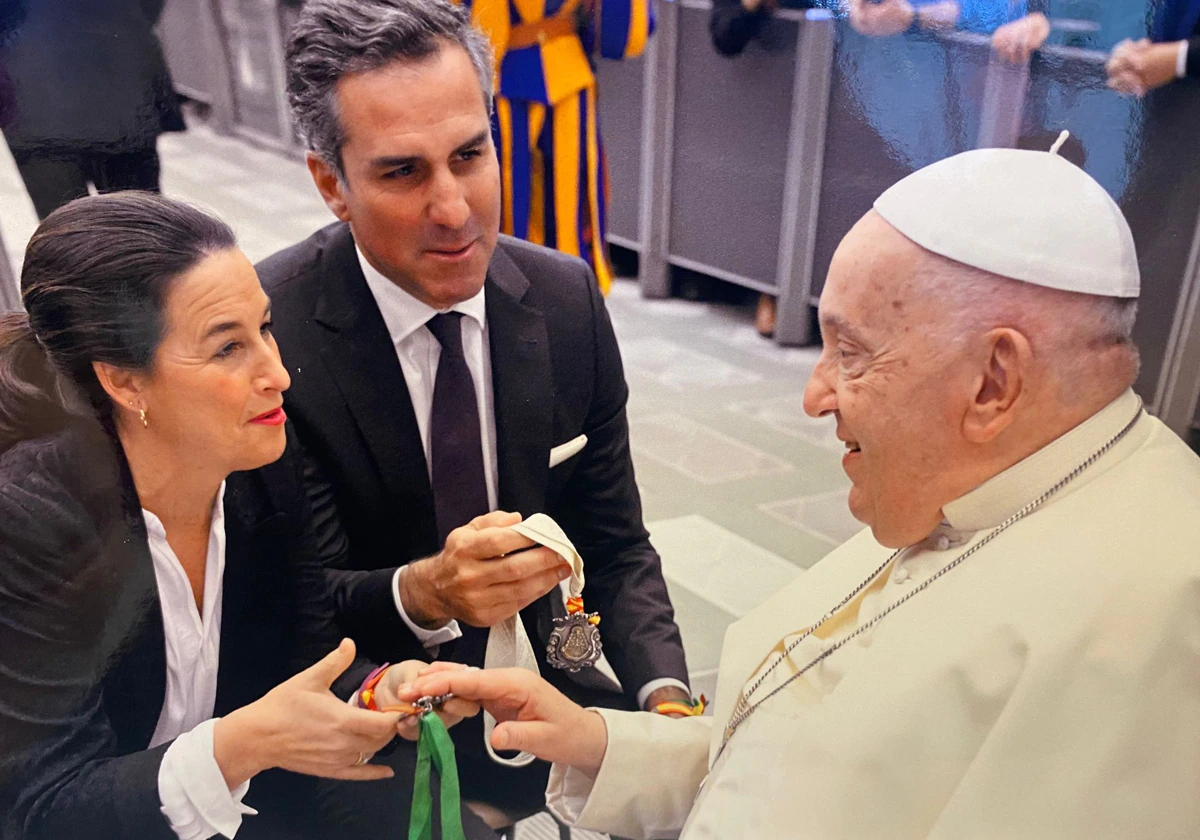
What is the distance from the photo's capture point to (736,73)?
133 centimetres

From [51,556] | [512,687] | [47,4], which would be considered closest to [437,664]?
[512,687]

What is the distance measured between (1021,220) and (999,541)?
27cm

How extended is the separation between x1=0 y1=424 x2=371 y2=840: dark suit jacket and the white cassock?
1.67ft

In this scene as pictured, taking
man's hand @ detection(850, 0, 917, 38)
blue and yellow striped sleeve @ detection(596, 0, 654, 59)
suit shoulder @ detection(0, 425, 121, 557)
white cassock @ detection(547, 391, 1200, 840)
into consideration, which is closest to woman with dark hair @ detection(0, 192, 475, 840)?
suit shoulder @ detection(0, 425, 121, 557)

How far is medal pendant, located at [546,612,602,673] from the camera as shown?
46.2 inches

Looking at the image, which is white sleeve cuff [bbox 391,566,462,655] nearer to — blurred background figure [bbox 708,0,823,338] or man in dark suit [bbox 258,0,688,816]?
man in dark suit [bbox 258,0,688,816]

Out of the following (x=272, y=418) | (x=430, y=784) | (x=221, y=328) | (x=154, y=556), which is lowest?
(x=430, y=784)

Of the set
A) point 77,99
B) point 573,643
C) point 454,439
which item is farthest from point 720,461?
point 77,99

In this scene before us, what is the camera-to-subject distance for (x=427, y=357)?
1103 millimetres

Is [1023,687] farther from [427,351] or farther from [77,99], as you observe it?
[77,99]

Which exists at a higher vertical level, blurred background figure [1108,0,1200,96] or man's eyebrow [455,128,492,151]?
blurred background figure [1108,0,1200,96]

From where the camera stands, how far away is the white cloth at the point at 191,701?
920mm

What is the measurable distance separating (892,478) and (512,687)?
1.51ft

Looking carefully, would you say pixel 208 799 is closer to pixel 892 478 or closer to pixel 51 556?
pixel 51 556
